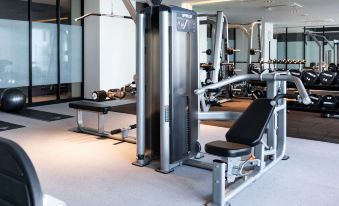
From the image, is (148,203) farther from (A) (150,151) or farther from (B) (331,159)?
(B) (331,159)

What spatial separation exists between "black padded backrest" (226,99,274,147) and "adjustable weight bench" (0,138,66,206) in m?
1.92

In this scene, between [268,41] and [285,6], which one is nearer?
[285,6]

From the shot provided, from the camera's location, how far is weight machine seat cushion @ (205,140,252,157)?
229 centimetres

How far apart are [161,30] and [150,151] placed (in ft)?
3.74

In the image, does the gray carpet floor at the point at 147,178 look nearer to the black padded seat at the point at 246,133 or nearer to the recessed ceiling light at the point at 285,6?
the black padded seat at the point at 246,133

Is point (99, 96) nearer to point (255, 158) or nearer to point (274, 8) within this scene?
point (255, 158)

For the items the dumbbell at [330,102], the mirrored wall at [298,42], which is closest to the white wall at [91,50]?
the dumbbell at [330,102]

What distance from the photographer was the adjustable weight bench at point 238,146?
2.31m

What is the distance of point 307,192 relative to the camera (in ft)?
8.59

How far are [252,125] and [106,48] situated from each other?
5334 millimetres

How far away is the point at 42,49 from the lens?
6.88 metres

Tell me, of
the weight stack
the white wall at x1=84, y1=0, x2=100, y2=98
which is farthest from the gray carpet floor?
the white wall at x1=84, y1=0, x2=100, y2=98

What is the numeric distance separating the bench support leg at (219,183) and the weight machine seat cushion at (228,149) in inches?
2.6

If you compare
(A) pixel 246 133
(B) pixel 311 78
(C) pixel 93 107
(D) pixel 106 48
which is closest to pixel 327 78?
(B) pixel 311 78
